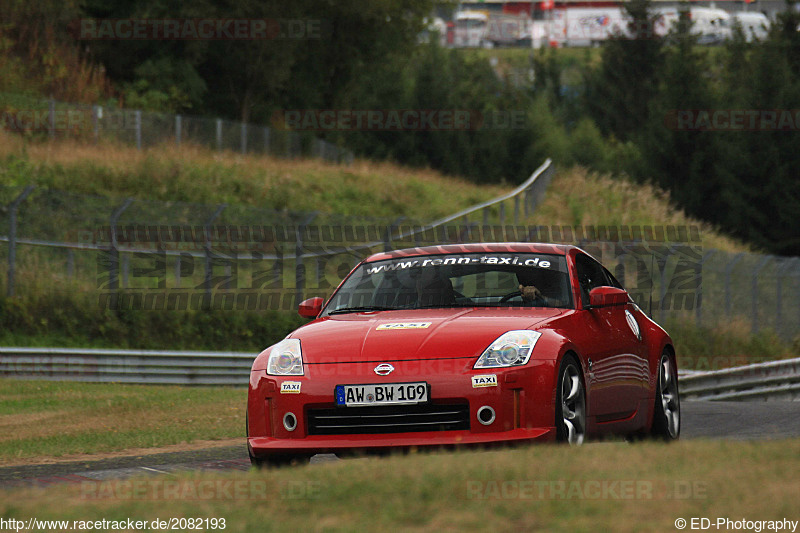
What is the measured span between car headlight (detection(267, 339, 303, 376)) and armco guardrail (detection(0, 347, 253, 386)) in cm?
1179

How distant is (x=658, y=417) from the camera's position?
30.7 ft

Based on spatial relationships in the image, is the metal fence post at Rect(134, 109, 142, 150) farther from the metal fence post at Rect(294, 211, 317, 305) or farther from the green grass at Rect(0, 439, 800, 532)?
the green grass at Rect(0, 439, 800, 532)

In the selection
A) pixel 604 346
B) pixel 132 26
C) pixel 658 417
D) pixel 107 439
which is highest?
pixel 132 26

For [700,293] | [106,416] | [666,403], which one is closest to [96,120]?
[700,293]

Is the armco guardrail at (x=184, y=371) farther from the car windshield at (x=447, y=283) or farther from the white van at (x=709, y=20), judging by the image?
the white van at (x=709, y=20)

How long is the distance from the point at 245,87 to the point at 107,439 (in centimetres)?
3327

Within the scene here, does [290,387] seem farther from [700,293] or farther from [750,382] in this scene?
[700,293]

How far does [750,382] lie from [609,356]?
A: 9034 mm

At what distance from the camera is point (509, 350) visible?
7492 millimetres

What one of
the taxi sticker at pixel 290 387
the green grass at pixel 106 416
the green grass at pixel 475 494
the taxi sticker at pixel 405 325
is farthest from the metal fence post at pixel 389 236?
the green grass at pixel 475 494

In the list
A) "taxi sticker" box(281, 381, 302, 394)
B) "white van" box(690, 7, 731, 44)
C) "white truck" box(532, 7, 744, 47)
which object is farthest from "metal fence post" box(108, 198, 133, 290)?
"white van" box(690, 7, 731, 44)

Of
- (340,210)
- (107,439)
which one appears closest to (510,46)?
(340,210)

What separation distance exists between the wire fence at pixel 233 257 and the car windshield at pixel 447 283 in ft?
40.4

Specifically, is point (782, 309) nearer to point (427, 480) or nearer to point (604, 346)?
point (604, 346)
